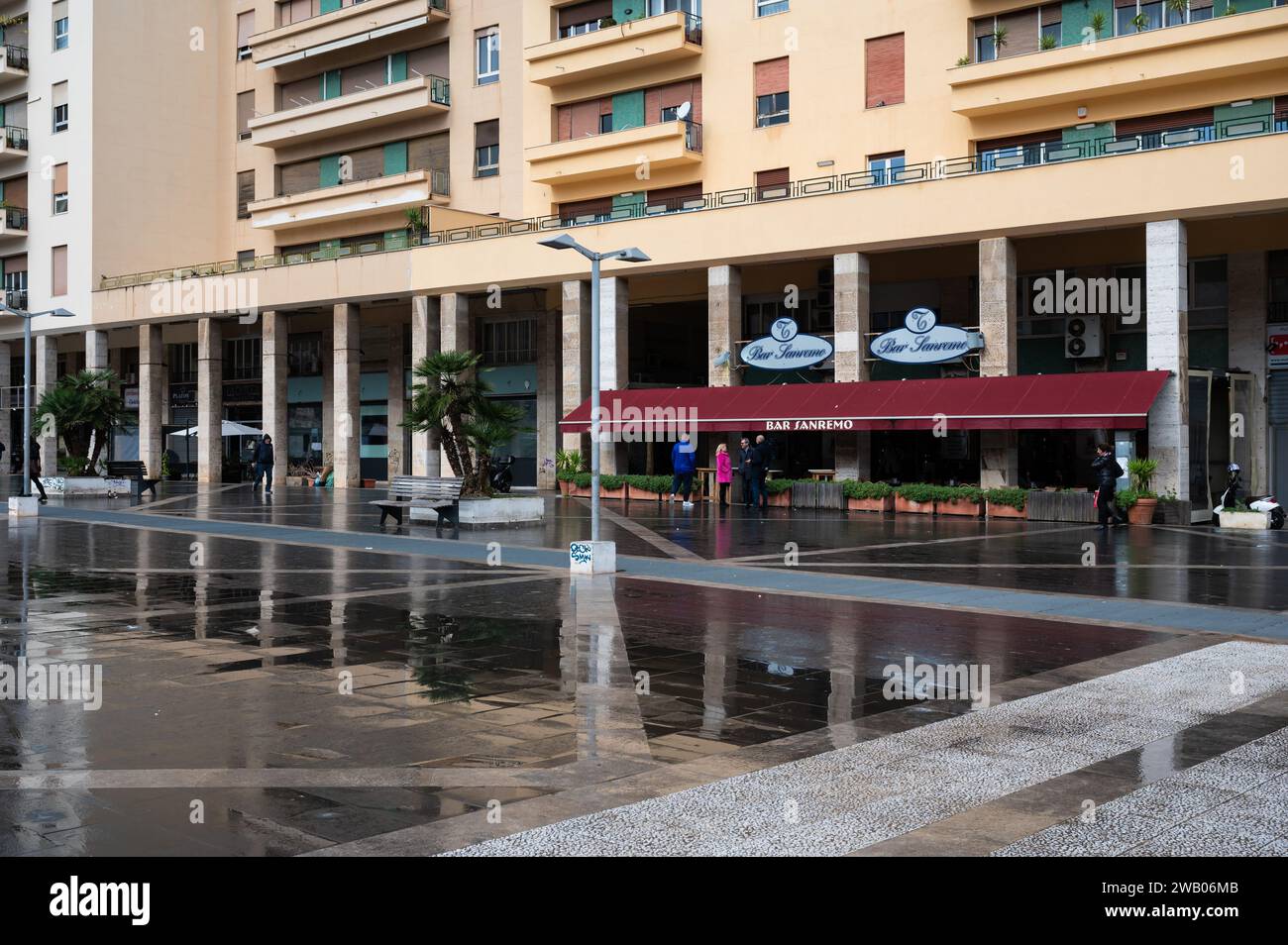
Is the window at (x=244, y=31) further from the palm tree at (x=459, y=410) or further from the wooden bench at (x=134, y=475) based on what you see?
the palm tree at (x=459, y=410)

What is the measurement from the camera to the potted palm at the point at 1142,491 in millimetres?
27312

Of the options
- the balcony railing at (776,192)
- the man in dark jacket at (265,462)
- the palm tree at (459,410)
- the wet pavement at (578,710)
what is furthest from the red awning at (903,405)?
the wet pavement at (578,710)

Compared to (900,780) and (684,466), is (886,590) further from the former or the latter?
(684,466)

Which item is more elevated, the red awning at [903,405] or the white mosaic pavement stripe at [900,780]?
the red awning at [903,405]

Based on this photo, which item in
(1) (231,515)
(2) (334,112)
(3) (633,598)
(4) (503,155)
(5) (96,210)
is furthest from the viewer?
(5) (96,210)

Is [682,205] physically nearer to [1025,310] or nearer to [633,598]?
[1025,310]

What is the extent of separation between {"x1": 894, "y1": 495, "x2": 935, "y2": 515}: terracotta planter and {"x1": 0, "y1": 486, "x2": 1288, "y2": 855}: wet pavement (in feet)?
43.8

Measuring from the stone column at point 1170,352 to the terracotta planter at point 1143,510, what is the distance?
2.93 ft

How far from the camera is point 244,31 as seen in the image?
53.3 metres

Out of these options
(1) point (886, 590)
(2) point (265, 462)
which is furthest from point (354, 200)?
(1) point (886, 590)

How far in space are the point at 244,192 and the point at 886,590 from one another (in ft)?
150

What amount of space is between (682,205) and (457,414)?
15.1 m
